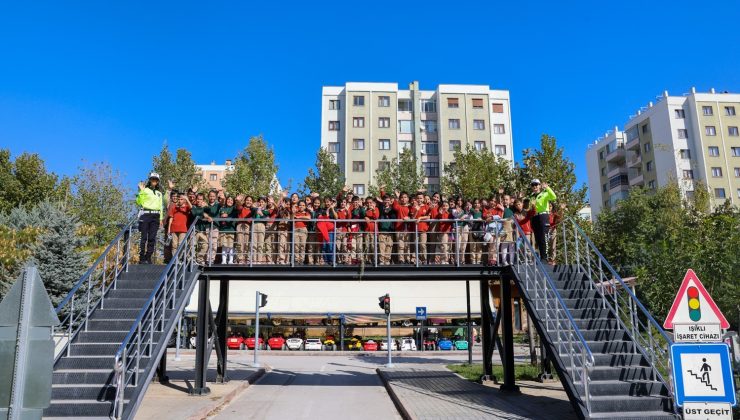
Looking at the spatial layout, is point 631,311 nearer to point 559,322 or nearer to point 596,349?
point 596,349

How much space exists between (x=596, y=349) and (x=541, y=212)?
3.58 meters

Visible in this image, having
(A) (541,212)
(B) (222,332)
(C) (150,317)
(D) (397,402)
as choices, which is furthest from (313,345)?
(C) (150,317)

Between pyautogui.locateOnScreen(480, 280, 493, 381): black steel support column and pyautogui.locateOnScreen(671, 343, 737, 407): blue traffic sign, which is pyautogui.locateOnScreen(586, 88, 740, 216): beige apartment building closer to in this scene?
pyautogui.locateOnScreen(480, 280, 493, 381): black steel support column

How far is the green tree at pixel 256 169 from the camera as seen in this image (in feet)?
142

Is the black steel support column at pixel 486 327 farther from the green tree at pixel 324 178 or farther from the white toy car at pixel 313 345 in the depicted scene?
the green tree at pixel 324 178

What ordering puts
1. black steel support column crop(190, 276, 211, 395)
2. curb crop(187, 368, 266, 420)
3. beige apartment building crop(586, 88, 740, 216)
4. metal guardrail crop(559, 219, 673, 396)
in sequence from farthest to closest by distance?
beige apartment building crop(586, 88, 740, 216), black steel support column crop(190, 276, 211, 395), curb crop(187, 368, 266, 420), metal guardrail crop(559, 219, 673, 396)

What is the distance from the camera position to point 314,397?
46.1ft

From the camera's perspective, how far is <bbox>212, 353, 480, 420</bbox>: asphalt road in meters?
11.4

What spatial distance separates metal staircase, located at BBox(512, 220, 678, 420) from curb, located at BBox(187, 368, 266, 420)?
251 inches

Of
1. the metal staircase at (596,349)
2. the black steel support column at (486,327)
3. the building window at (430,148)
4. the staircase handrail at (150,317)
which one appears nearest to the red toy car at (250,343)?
the black steel support column at (486,327)

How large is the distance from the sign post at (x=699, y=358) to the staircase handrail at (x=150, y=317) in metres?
7.39

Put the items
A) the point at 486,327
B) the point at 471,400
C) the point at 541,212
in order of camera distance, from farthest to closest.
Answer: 1. the point at 486,327
2. the point at 541,212
3. the point at 471,400

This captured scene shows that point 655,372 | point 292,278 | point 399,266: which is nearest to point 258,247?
point 292,278

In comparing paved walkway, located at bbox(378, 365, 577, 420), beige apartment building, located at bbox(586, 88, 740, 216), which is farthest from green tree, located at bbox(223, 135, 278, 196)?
beige apartment building, located at bbox(586, 88, 740, 216)
